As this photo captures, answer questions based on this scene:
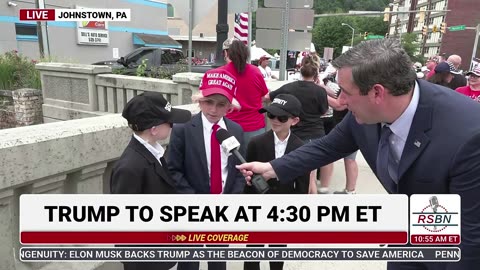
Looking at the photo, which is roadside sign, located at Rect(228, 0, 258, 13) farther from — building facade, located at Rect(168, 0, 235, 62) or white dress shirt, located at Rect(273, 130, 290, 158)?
building facade, located at Rect(168, 0, 235, 62)

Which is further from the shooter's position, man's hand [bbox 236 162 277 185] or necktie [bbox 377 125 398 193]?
man's hand [bbox 236 162 277 185]

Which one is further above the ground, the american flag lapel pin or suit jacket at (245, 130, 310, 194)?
the american flag lapel pin

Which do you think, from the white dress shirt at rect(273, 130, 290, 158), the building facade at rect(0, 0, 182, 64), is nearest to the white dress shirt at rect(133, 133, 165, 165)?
the white dress shirt at rect(273, 130, 290, 158)

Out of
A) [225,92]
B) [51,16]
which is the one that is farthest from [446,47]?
[225,92]

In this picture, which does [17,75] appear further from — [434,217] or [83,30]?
[83,30]

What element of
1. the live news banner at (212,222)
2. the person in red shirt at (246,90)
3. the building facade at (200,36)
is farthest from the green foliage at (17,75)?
the building facade at (200,36)

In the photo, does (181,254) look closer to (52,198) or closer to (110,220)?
(110,220)

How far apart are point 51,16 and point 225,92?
1339 centimetres

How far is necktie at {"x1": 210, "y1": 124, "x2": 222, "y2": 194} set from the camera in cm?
300

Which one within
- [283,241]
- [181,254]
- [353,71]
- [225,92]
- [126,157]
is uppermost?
[353,71]

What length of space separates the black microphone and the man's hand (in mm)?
39

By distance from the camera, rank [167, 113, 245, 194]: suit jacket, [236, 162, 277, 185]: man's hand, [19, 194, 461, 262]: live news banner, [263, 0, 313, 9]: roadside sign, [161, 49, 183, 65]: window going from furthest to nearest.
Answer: [161, 49, 183, 65]: window → [263, 0, 313, 9]: roadside sign → [167, 113, 245, 194]: suit jacket → [236, 162, 277, 185]: man's hand → [19, 194, 461, 262]: live news banner

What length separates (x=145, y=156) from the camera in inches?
97.9

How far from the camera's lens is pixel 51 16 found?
13867 mm
